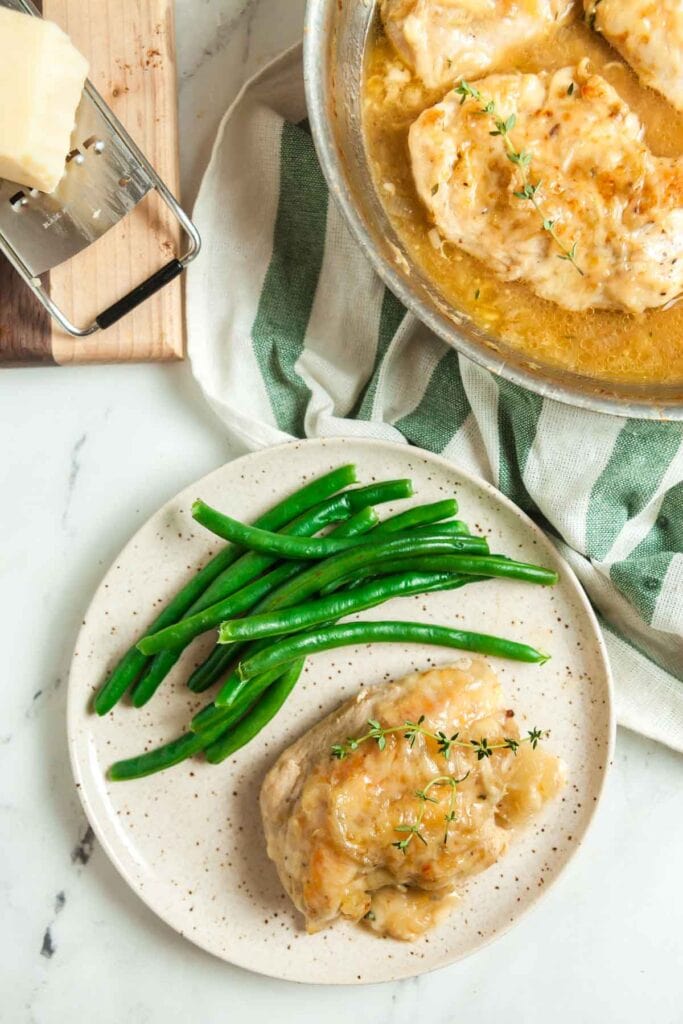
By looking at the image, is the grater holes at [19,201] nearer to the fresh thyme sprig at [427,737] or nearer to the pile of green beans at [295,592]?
the pile of green beans at [295,592]

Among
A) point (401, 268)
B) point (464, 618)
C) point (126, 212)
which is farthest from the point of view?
point (464, 618)

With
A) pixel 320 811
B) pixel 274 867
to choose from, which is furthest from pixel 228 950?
pixel 320 811

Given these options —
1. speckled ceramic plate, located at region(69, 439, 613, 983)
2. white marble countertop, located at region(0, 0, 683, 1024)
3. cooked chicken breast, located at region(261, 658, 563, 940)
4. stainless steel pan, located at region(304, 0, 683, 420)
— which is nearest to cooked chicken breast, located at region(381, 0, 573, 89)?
stainless steel pan, located at region(304, 0, 683, 420)

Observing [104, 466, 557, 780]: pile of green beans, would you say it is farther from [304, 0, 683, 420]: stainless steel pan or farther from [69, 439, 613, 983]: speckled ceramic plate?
[304, 0, 683, 420]: stainless steel pan

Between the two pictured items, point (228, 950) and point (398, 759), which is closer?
point (398, 759)

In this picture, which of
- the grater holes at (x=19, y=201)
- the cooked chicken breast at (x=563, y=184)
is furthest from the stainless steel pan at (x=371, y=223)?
the grater holes at (x=19, y=201)

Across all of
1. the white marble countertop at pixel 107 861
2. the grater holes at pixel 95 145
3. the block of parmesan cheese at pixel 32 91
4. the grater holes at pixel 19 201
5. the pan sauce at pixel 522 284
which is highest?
the block of parmesan cheese at pixel 32 91

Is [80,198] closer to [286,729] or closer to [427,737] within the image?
[286,729]

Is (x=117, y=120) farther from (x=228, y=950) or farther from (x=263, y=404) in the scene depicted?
(x=228, y=950)
